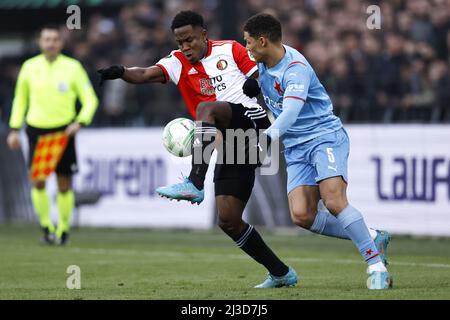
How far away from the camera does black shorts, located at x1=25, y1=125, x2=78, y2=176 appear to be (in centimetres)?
1388

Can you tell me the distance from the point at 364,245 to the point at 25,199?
11.2 metres

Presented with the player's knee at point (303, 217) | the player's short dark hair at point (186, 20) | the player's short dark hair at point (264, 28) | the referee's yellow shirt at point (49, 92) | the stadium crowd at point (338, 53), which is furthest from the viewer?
the stadium crowd at point (338, 53)

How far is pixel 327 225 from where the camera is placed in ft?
27.5

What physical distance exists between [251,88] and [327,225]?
120cm

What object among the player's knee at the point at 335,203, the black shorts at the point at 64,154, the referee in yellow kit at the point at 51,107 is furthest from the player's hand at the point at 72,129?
the player's knee at the point at 335,203

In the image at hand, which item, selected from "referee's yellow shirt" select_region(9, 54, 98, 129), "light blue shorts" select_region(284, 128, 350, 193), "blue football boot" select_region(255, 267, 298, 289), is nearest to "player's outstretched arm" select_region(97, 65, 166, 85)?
"light blue shorts" select_region(284, 128, 350, 193)

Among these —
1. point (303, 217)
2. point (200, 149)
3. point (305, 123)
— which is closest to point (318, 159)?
point (305, 123)

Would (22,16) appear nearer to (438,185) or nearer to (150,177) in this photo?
(150,177)

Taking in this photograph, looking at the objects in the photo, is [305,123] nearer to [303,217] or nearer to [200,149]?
[303,217]

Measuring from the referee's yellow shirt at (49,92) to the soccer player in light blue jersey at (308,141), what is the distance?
19.7 ft

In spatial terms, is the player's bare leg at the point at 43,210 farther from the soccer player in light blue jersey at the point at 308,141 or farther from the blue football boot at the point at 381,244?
the blue football boot at the point at 381,244

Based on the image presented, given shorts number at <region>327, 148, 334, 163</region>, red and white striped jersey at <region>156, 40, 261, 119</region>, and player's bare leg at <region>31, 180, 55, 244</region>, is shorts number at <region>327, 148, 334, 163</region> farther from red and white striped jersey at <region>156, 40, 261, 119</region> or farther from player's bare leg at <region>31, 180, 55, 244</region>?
player's bare leg at <region>31, 180, 55, 244</region>

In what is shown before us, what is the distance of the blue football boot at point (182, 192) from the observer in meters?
7.86
